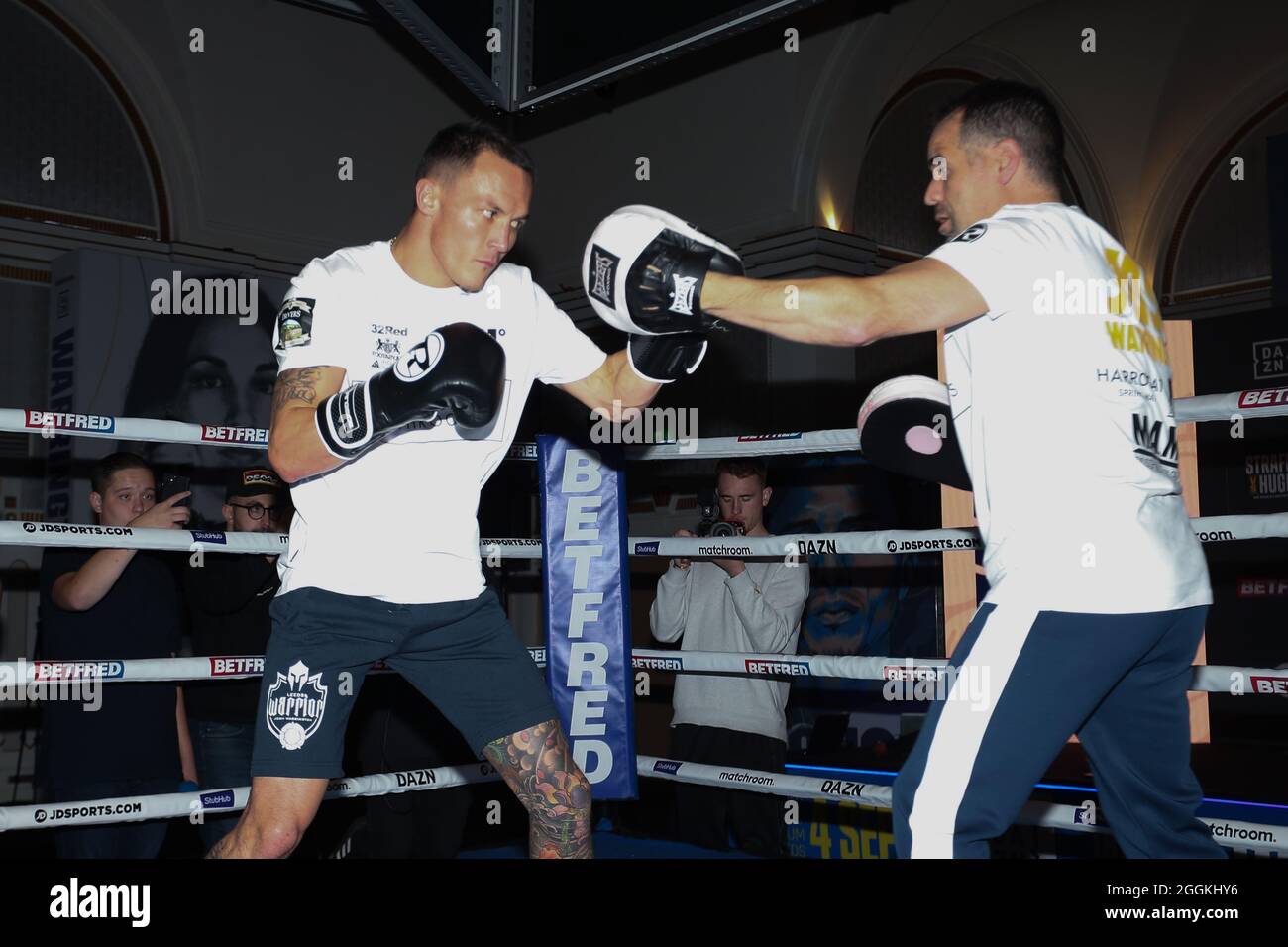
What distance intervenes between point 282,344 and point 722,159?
5.41m

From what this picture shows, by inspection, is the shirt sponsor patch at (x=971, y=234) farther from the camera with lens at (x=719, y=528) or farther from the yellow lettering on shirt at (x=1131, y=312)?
the camera with lens at (x=719, y=528)

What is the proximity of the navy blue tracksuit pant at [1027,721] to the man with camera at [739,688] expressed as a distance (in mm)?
1925

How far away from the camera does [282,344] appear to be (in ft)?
6.70

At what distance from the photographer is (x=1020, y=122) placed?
1.88m

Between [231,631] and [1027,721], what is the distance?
103 inches

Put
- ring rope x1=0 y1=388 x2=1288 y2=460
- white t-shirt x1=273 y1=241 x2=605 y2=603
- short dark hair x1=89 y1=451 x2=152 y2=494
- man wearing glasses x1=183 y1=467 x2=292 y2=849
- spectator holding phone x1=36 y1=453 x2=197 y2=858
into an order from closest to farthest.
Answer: white t-shirt x1=273 y1=241 x2=605 y2=603
ring rope x1=0 y1=388 x2=1288 y2=460
spectator holding phone x1=36 y1=453 x2=197 y2=858
short dark hair x1=89 y1=451 x2=152 y2=494
man wearing glasses x1=183 y1=467 x2=292 y2=849

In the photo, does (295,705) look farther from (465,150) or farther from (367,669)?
(465,150)

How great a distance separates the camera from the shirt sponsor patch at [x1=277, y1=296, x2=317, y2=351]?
203 centimetres

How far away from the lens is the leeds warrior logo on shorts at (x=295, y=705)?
198cm

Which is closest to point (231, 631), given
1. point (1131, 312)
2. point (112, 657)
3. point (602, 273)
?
point (112, 657)

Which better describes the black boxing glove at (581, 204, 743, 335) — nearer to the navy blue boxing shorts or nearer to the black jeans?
the navy blue boxing shorts

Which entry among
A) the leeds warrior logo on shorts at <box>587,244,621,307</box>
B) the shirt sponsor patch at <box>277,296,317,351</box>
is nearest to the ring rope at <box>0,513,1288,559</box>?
the shirt sponsor patch at <box>277,296,317,351</box>

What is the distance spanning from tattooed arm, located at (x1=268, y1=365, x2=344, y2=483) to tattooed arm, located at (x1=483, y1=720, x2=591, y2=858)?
0.65m

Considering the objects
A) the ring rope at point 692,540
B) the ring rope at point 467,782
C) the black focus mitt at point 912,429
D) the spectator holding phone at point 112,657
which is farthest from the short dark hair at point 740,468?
the spectator holding phone at point 112,657
